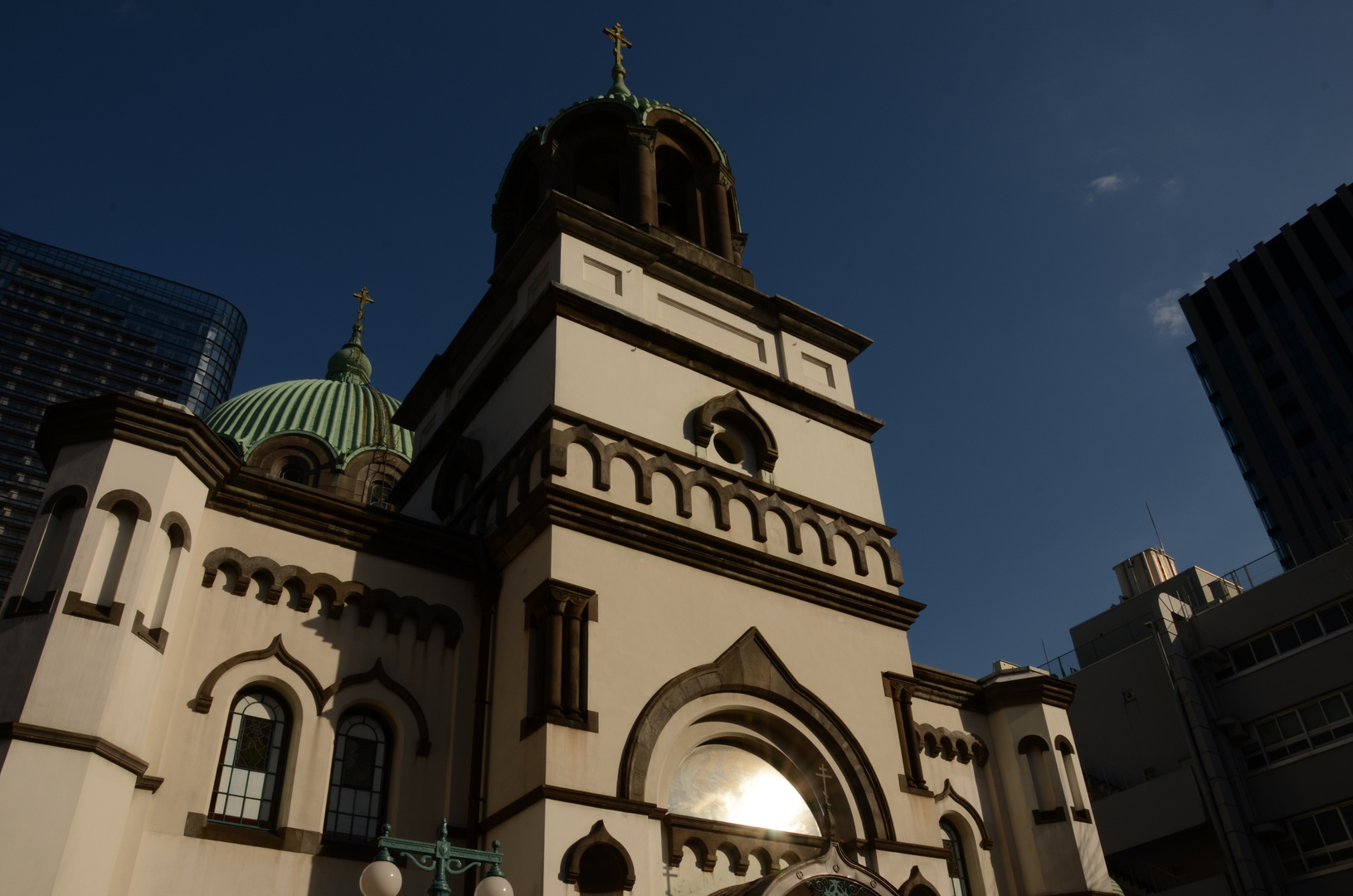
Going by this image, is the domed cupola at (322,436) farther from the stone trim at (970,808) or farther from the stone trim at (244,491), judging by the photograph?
the stone trim at (970,808)

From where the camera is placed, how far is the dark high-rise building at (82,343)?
96.9 meters

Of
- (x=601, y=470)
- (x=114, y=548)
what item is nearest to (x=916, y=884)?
(x=601, y=470)

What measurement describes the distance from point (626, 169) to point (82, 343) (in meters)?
102

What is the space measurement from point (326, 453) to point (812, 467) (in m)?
22.1

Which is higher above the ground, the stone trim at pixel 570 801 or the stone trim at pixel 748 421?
the stone trim at pixel 748 421

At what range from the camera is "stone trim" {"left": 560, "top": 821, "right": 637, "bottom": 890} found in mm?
14062

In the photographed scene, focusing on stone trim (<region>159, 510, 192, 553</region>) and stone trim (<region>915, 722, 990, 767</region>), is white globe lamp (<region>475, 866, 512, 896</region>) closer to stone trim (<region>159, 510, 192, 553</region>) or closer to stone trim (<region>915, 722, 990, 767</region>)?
stone trim (<region>159, 510, 192, 553</region>)

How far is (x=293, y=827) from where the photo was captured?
14.6 metres

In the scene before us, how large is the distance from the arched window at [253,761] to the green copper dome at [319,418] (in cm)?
2277

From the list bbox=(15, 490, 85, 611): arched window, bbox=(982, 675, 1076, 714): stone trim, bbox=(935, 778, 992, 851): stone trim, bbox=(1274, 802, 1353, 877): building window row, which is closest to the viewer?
bbox=(15, 490, 85, 611): arched window

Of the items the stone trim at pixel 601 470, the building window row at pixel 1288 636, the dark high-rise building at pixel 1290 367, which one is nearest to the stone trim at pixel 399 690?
the stone trim at pixel 601 470

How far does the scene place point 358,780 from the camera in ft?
51.5

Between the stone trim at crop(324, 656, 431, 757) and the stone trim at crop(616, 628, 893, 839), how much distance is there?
11.5ft

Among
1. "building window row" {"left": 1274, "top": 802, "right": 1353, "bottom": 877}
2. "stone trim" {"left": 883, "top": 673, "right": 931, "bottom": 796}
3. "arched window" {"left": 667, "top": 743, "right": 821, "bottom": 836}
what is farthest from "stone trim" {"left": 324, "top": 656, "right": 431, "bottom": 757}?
"building window row" {"left": 1274, "top": 802, "right": 1353, "bottom": 877}
